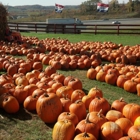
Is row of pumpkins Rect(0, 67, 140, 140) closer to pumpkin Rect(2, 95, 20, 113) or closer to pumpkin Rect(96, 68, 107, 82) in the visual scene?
pumpkin Rect(2, 95, 20, 113)

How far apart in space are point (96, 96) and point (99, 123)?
103 centimetres

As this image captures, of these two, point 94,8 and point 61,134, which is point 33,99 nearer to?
point 61,134

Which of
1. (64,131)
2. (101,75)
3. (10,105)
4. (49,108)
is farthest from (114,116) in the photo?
(101,75)

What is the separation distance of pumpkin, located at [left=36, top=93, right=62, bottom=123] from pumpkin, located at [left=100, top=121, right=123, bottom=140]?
1008mm

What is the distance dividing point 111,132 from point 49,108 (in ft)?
4.10

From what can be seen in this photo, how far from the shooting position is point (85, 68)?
845cm

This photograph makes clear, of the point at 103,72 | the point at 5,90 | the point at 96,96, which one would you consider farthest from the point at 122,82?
the point at 5,90

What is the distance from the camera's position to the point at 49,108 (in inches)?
164

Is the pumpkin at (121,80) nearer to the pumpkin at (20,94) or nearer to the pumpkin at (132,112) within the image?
the pumpkin at (132,112)

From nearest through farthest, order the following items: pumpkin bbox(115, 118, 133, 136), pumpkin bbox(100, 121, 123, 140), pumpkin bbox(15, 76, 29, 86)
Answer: pumpkin bbox(100, 121, 123, 140), pumpkin bbox(115, 118, 133, 136), pumpkin bbox(15, 76, 29, 86)

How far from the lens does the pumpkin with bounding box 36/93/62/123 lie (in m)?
4.15

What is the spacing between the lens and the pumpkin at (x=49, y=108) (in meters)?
4.15

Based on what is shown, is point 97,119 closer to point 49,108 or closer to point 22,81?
point 49,108

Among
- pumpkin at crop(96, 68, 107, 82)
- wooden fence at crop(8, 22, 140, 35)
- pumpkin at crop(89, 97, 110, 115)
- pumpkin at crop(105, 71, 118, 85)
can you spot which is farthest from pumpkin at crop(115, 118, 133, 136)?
wooden fence at crop(8, 22, 140, 35)
